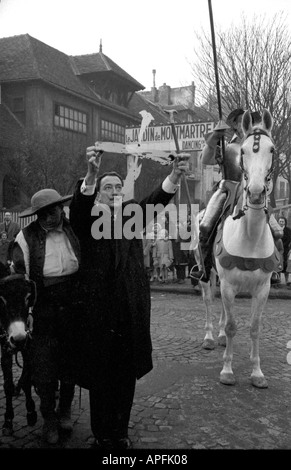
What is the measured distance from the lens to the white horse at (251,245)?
3.81 meters

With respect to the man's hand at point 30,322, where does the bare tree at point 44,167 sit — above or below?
above

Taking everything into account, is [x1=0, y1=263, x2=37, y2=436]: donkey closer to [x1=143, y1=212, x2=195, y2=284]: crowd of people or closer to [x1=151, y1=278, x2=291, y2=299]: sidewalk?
[x1=151, y1=278, x2=291, y2=299]: sidewalk

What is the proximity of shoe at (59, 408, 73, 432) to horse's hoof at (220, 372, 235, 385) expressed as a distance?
1801 mm

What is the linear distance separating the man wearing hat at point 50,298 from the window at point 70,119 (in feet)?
61.9

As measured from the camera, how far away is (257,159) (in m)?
3.76

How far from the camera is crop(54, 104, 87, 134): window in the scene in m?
21.4

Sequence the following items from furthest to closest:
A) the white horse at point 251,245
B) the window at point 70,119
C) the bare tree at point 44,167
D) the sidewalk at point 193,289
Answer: the window at point 70,119 < the bare tree at point 44,167 < the sidewalk at point 193,289 < the white horse at point 251,245

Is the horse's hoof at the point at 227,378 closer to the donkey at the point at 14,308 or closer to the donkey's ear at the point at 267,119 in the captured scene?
the donkey at the point at 14,308

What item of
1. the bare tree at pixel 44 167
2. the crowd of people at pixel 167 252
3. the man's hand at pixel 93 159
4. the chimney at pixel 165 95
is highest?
the chimney at pixel 165 95

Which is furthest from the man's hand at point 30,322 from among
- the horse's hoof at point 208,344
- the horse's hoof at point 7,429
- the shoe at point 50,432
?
the horse's hoof at point 208,344

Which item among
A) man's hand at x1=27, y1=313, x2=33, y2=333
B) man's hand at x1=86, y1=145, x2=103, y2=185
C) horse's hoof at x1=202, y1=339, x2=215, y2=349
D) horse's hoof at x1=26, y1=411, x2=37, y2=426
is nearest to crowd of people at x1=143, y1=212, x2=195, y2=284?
horse's hoof at x1=202, y1=339, x2=215, y2=349

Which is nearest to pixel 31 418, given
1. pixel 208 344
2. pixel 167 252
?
pixel 208 344

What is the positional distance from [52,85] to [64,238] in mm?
18993

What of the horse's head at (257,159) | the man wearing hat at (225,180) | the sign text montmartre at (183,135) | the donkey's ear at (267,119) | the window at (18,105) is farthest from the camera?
the window at (18,105)
